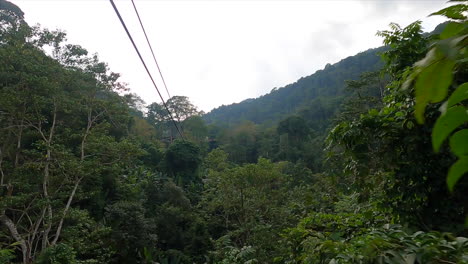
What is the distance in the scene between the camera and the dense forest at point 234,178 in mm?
1265

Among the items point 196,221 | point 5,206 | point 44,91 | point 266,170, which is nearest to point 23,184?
point 5,206

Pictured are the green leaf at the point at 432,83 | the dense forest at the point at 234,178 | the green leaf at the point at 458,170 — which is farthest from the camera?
the dense forest at the point at 234,178

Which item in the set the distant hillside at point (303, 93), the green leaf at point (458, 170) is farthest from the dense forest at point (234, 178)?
the distant hillside at point (303, 93)

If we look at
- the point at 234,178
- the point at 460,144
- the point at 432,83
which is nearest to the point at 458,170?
the point at 460,144

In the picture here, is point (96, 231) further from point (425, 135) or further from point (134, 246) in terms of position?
point (425, 135)

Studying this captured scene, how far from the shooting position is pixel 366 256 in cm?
128

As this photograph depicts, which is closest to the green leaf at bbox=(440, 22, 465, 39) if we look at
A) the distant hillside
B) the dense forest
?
the dense forest

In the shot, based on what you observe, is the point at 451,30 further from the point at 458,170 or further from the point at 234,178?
the point at 234,178

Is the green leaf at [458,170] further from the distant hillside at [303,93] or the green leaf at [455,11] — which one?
the distant hillside at [303,93]

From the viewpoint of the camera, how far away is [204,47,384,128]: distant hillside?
48562 millimetres

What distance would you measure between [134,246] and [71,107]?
17.6ft

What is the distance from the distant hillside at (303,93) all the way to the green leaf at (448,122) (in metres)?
44.0

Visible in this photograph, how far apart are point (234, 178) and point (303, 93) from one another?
4648cm

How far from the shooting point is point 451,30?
0.31m
